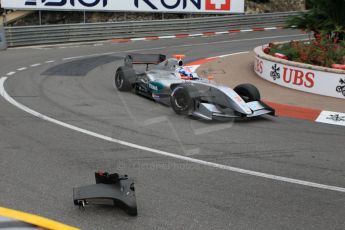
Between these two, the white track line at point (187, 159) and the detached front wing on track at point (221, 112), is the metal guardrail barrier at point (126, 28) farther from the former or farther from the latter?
the detached front wing on track at point (221, 112)

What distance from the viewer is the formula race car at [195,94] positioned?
32.1ft

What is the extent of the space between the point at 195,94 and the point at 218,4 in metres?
18.9

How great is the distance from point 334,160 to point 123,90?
6534 millimetres

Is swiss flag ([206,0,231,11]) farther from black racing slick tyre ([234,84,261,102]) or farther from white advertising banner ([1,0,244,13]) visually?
black racing slick tyre ([234,84,261,102])

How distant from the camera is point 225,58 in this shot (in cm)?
1919

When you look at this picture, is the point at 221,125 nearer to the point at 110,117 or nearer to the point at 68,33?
the point at 110,117

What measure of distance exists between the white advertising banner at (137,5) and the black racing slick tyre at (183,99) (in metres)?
16.8

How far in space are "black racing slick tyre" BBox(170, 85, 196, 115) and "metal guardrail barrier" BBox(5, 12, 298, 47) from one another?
1330cm

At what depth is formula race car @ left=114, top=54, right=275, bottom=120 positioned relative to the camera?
9.79 m

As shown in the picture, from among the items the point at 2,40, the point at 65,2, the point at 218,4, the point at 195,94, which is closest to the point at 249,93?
the point at 195,94

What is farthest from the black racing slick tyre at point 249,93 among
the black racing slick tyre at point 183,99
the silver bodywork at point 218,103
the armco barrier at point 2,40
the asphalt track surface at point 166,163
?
the armco barrier at point 2,40

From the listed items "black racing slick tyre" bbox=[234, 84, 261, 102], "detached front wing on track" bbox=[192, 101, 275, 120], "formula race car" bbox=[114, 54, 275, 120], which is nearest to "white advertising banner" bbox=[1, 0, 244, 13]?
"formula race car" bbox=[114, 54, 275, 120]

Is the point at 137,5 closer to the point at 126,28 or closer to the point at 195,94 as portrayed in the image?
the point at 126,28

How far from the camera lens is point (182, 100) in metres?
10.2
